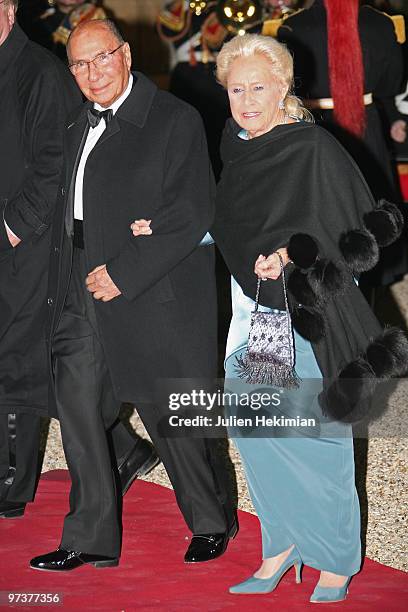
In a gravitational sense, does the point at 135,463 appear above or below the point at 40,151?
below

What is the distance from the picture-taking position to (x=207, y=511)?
13.3ft

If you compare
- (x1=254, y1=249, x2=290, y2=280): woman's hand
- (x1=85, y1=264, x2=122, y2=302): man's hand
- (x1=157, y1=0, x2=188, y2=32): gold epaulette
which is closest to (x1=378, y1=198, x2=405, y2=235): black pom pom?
(x1=254, y1=249, x2=290, y2=280): woman's hand

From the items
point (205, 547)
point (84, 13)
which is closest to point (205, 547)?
point (205, 547)

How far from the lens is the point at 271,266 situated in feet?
11.7

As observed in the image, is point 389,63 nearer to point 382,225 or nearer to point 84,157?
point 84,157

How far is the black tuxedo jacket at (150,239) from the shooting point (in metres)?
3.78

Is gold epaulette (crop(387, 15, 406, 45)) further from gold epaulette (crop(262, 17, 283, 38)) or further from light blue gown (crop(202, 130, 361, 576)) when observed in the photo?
light blue gown (crop(202, 130, 361, 576))

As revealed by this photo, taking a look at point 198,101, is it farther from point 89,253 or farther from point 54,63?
point 89,253

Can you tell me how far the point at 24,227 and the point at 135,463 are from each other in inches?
40.3

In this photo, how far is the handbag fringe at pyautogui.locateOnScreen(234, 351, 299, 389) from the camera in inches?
143

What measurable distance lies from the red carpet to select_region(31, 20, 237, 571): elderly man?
0.28 ft

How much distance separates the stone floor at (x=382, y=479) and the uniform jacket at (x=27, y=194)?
0.82m

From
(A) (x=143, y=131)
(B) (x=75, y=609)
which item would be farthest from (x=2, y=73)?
(B) (x=75, y=609)

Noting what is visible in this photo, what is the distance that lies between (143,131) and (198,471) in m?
1.09
